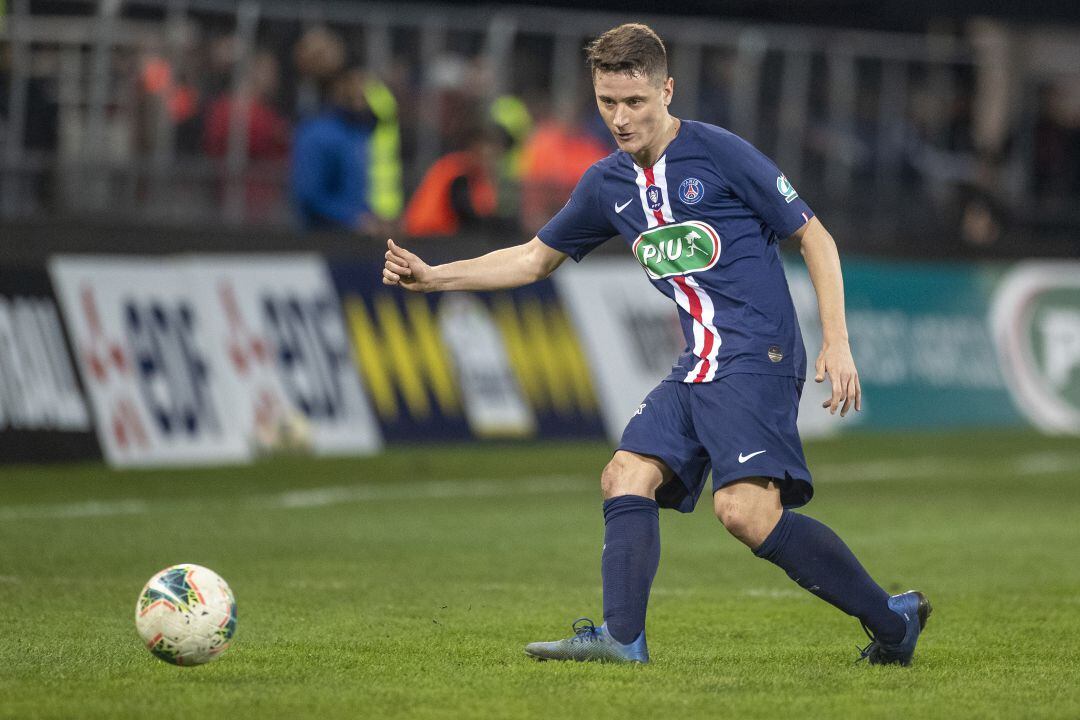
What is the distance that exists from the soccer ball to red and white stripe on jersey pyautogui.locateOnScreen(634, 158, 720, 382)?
1.77m

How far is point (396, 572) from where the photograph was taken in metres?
9.13

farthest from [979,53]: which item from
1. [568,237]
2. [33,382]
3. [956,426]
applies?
[568,237]

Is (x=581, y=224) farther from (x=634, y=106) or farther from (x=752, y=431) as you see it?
(x=752, y=431)

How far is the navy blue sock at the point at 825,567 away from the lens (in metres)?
6.30

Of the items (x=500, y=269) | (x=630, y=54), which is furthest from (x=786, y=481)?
(x=630, y=54)

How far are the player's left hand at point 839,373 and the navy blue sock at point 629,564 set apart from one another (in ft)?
2.54

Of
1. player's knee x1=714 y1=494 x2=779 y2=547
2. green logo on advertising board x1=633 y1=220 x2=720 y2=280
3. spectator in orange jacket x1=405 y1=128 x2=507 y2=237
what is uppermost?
green logo on advertising board x1=633 y1=220 x2=720 y2=280

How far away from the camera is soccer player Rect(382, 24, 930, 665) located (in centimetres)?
624

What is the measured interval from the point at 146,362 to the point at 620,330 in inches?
177

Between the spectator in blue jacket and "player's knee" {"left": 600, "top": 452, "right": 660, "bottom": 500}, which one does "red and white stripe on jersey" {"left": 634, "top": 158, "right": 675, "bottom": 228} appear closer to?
"player's knee" {"left": 600, "top": 452, "right": 660, "bottom": 500}

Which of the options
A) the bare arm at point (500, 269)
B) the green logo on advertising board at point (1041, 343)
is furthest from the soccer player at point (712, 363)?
the green logo on advertising board at point (1041, 343)

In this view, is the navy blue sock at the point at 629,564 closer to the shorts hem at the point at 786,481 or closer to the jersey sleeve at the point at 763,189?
the shorts hem at the point at 786,481

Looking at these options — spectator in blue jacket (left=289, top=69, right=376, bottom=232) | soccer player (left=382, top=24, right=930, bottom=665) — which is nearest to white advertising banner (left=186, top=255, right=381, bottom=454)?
spectator in blue jacket (left=289, top=69, right=376, bottom=232)

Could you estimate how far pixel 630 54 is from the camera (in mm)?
6168
